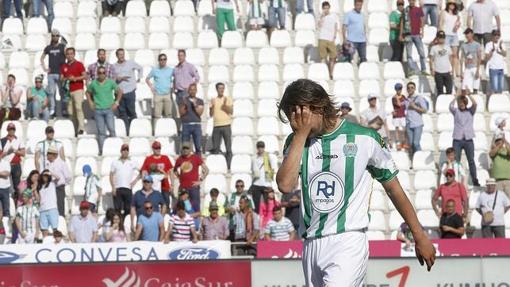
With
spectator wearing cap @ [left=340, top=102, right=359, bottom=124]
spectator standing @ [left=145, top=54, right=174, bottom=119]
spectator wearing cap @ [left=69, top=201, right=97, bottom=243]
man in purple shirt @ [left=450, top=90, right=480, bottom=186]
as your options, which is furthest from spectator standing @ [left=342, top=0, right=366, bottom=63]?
spectator wearing cap @ [left=69, top=201, right=97, bottom=243]

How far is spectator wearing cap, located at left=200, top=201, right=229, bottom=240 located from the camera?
1883 cm

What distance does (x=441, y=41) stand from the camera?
22.5 metres

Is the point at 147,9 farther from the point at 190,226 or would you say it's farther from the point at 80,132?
the point at 190,226

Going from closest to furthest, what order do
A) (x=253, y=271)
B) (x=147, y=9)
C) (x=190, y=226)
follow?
1. (x=253, y=271)
2. (x=190, y=226)
3. (x=147, y=9)

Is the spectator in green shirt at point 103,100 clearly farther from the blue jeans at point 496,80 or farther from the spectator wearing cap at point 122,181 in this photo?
the blue jeans at point 496,80

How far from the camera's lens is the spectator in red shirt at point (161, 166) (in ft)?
66.2

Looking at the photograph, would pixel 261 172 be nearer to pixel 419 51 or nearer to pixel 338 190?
pixel 419 51

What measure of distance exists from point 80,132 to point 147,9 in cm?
397

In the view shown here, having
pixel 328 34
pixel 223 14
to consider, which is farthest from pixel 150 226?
pixel 223 14

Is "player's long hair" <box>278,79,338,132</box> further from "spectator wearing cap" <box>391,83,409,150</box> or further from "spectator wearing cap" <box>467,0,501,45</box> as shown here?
"spectator wearing cap" <box>467,0,501,45</box>

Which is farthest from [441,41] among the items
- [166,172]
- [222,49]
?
[166,172]

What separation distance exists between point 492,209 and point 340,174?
12408 mm

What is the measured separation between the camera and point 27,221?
19547 millimetres

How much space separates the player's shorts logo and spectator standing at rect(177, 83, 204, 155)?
1365cm
